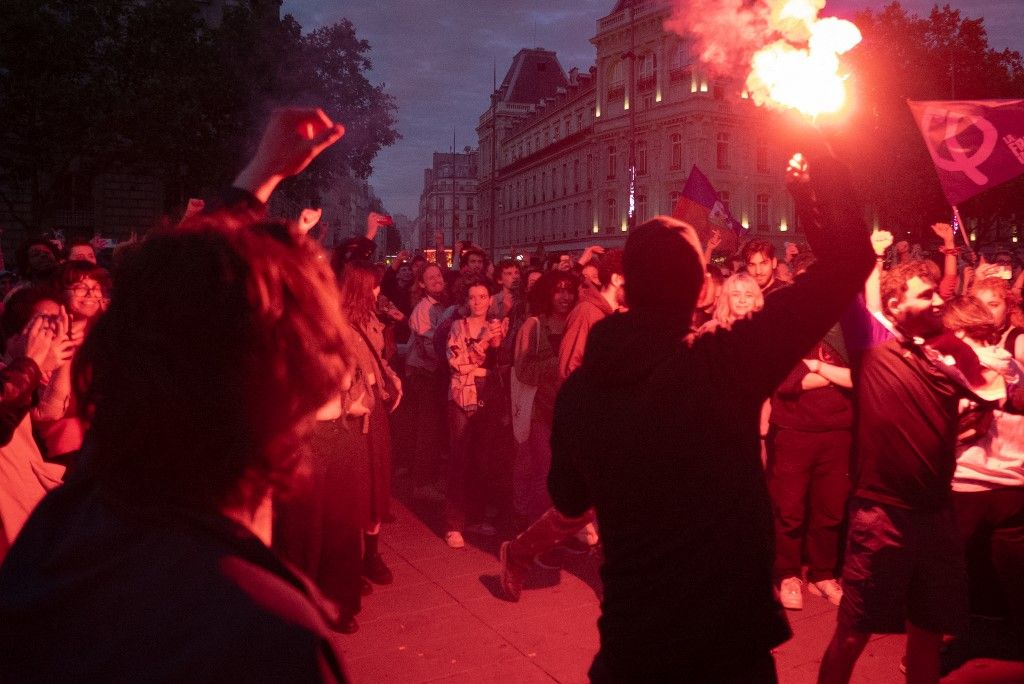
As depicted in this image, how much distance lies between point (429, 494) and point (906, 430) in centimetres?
549

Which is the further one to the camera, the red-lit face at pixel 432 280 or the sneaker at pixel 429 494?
the red-lit face at pixel 432 280

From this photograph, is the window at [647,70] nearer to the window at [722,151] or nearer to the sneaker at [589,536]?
the window at [722,151]

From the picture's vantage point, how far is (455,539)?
677cm

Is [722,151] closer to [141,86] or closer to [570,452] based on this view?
[141,86]

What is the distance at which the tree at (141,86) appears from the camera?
73.1 ft

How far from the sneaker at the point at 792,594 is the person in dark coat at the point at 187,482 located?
5.04m

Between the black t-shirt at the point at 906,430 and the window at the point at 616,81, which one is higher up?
the window at the point at 616,81

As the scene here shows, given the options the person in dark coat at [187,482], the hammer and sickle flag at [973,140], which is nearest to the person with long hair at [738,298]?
the hammer and sickle flag at [973,140]

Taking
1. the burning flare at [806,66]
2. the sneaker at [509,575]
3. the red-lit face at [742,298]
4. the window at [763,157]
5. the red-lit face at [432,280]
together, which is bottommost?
the sneaker at [509,575]

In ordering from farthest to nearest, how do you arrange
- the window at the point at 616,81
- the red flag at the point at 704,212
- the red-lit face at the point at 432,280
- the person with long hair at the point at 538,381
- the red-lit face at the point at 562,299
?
1. the window at the point at 616,81
2. the red flag at the point at 704,212
3. the red-lit face at the point at 432,280
4. the red-lit face at the point at 562,299
5. the person with long hair at the point at 538,381

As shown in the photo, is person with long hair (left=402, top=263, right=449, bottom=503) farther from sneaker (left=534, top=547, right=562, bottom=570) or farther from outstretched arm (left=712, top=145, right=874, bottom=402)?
outstretched arm (left=712, top=145, right=874, bottom=402)

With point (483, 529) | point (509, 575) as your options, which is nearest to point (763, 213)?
point (483, 529)

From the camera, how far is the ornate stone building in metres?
49.5

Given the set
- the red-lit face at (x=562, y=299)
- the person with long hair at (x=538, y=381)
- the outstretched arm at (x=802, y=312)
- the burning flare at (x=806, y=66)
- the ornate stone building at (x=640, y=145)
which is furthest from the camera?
the ornate stone building at (x=640, y=145)
